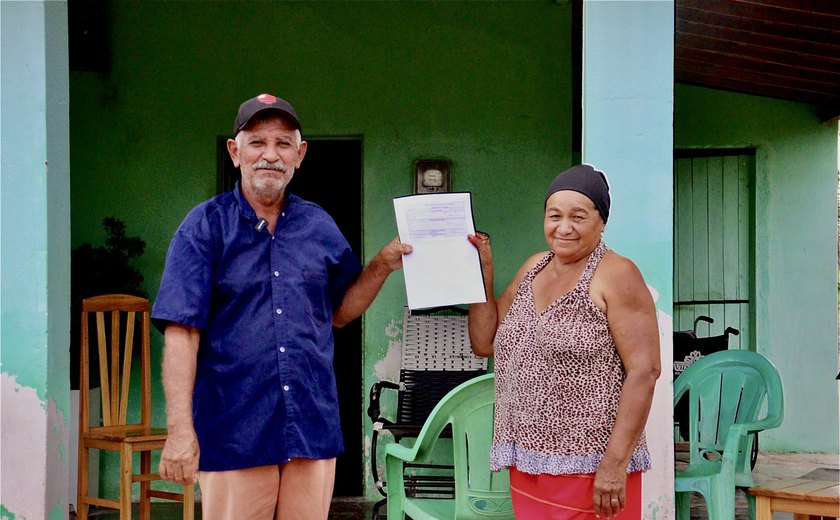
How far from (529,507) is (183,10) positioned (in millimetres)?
4690

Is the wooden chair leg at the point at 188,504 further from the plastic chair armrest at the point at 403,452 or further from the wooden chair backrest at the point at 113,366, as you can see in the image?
the plastic chair armrest at the point at 403,452

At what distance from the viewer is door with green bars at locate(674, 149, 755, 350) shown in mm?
7223

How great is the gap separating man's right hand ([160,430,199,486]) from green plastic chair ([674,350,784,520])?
2.14 meters

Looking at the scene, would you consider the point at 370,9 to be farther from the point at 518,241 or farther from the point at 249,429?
the point at 249,429

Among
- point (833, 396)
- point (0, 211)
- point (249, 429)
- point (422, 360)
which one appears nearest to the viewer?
point (249, 429)

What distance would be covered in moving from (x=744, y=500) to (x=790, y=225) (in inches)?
87.5

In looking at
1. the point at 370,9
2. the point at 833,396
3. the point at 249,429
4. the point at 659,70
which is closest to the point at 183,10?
the point at 370,9

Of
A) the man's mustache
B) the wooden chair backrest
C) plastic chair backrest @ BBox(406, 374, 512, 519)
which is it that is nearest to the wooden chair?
the wooden chair backrest

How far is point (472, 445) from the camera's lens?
12.5 ft

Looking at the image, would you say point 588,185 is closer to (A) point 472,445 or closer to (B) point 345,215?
(A) point 472,445

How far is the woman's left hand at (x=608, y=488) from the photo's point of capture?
2.71m

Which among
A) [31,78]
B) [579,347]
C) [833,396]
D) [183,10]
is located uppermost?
[183,10]

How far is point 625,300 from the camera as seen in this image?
9.00ft

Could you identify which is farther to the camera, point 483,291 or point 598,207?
point 483,291
